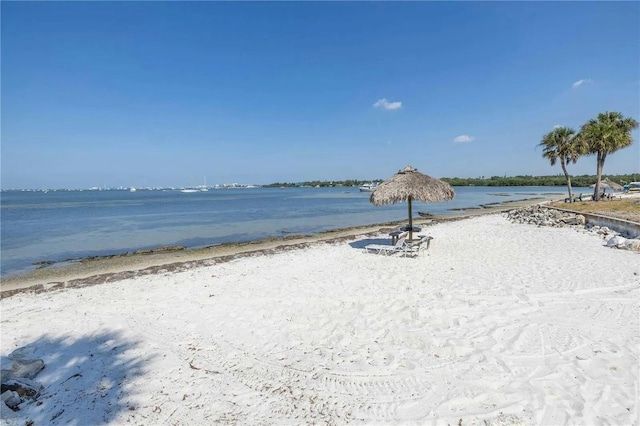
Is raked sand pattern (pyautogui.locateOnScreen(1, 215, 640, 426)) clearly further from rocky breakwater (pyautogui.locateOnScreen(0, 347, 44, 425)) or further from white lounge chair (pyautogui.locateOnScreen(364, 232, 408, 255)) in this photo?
white lounge chair (pyautogui.locateOnScreen(364, 232, 408, 255))

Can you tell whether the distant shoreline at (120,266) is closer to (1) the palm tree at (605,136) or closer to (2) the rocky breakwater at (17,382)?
(2) the rocky breakwater at (17,382)

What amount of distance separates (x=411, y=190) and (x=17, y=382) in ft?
34.0

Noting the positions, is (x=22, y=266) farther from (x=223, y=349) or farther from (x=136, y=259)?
(x=223, y=349)

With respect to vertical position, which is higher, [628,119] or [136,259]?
[628,119]

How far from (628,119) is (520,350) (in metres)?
30.4

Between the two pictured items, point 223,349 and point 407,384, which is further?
point 223,349

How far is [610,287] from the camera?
6652 millimetres

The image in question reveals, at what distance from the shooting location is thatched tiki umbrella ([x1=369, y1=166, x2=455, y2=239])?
36.4ft

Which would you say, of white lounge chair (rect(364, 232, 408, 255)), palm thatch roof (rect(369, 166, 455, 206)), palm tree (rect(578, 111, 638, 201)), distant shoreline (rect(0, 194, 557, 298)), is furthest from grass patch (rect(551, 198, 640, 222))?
distant shoreline (rect(0, 194, 557, 298))

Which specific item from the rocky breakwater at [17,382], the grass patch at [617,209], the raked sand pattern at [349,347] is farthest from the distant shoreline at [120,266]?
the grass patch at [617,209]

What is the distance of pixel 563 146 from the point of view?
24922 millimetres

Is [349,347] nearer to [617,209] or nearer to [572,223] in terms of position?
[572,223]

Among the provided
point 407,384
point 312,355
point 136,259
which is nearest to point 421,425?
point 407,384

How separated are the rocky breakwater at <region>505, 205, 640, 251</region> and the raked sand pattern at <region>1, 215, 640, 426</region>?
1.76m
